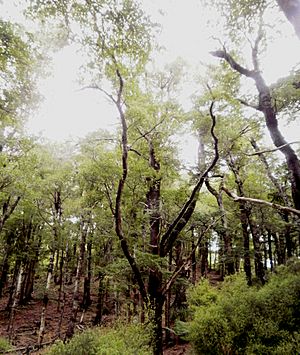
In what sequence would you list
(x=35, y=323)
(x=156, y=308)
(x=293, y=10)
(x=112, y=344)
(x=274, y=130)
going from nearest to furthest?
(x=293, y=10)
(x=112, y=344)
(x=274, y=130)
(x=156, y=308)
(x=35, y=323)

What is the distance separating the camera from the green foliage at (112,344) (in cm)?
619

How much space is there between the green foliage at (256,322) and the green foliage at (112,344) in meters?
2.36

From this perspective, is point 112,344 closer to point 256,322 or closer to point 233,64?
point 256,322

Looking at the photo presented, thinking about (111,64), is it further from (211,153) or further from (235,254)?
(235,254)

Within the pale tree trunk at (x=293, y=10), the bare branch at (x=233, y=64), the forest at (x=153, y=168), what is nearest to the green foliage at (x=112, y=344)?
the forest at (x=153, y=168)

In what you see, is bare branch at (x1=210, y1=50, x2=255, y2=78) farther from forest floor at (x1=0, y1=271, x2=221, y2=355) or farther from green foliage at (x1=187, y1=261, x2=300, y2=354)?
forest floor at (x1=0, y1=271, x2=221, y2=355)

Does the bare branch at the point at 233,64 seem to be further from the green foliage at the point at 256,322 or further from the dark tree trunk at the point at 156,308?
the dark tree trunk at the point at 156,308

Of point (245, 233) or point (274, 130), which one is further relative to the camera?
point (245, 233)

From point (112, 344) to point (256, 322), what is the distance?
4328 mm

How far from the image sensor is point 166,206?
468 inches

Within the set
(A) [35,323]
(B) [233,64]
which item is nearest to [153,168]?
(B) [233,64]

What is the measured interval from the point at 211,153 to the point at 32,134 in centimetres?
840

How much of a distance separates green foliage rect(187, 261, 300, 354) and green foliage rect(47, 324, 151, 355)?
2.36 meters

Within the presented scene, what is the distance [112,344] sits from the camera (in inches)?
251
